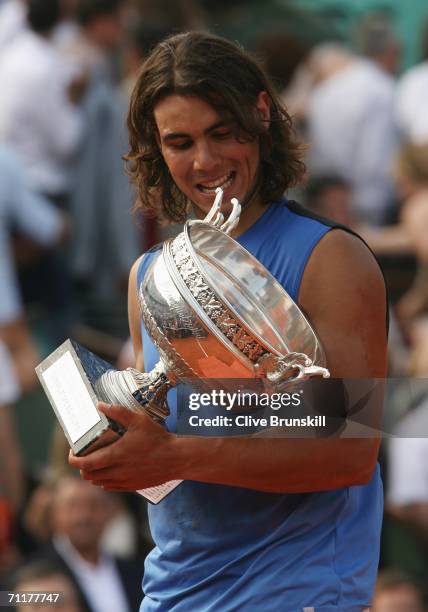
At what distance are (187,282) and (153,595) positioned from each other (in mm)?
671

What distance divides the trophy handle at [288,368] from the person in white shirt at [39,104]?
13.8ft

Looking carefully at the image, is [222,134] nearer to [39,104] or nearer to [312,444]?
[312,444]

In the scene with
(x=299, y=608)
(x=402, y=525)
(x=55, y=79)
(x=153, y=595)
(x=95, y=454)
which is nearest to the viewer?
(x=95, y=454)

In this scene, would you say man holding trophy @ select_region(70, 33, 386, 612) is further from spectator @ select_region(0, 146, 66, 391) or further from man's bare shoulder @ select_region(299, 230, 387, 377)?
spectator @ select_region(0, 146, 66, 391)

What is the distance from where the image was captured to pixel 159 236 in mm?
6770

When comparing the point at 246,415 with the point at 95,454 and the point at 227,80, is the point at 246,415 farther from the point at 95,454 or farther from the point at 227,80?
the point at 227,80

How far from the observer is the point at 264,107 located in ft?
8.59

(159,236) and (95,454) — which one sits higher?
(95,454)

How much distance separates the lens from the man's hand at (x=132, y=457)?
2.29 meters

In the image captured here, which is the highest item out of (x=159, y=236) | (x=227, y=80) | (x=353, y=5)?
(x=227, y=80)

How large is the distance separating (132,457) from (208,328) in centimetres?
24

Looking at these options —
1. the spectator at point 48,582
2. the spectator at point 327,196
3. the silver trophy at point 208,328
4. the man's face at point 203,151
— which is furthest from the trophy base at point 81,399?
the spectator at point 327,196

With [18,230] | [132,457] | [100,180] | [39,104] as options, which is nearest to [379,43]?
[100,180]

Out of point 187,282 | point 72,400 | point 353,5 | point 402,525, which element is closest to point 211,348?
point 187,282
